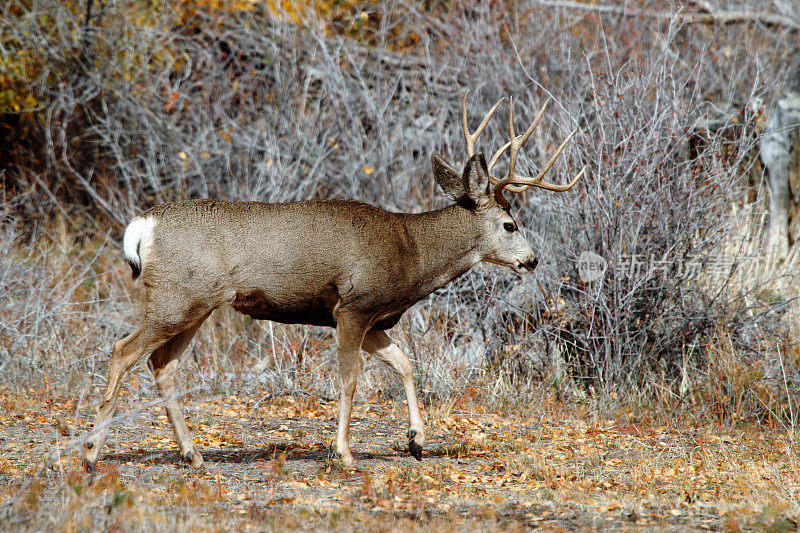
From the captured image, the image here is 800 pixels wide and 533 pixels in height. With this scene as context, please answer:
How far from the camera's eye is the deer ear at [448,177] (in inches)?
257

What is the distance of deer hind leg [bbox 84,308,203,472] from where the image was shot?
5684 millimetres

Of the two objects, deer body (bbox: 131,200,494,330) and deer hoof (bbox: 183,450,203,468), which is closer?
deer body (bbox: 131,200,494,330)

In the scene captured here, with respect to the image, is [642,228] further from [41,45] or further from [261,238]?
[41,45]

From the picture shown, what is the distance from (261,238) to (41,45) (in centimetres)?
834

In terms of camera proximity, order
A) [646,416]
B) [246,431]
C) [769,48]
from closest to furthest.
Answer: [246,431], [646,416], [769,48]

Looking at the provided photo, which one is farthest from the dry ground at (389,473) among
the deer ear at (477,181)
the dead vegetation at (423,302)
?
the deer ear at (477,181)

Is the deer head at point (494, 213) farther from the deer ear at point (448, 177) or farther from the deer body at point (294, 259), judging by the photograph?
the deer body at point (294, 259)

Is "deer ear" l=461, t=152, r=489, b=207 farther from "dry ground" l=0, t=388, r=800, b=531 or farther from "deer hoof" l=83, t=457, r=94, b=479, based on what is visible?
"deer hoof" l=83, t=457, r=94, b=479

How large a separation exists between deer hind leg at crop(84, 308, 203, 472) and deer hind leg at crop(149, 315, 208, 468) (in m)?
0.28

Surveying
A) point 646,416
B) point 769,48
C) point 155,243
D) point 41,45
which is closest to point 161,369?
point 155,243

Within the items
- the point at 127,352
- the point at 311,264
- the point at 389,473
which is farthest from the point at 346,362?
the point at 127,352

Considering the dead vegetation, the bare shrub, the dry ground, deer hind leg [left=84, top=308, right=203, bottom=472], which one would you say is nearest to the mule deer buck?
deer hind leg [left=84, top=308, right=203, bottom=472]

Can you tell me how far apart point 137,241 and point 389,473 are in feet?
7.12

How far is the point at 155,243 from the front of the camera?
5.78 metres
